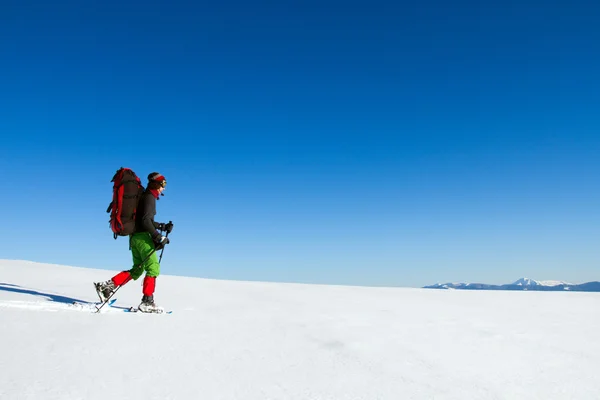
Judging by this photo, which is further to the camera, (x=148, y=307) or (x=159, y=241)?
(x=159, y=241)

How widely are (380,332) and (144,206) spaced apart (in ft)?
12.8

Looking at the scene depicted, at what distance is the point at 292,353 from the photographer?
3.02 metres

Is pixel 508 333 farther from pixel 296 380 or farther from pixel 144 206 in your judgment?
pixel 144 206

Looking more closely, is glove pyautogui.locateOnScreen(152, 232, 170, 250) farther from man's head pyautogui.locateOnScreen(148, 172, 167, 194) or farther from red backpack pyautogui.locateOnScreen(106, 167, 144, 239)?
man's head pyautogui.locateOnScreen(148, 172, 167, 194)

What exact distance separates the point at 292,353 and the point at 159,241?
10.8 ft

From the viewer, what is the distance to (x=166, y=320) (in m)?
4.20

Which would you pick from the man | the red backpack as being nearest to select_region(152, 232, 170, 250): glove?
the man

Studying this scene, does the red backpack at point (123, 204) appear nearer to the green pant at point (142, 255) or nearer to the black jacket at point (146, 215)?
the black jacket at point (146, 215)

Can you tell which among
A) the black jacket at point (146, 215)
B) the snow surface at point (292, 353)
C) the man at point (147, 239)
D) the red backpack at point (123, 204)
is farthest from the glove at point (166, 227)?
the snow surface at point (292, 353)

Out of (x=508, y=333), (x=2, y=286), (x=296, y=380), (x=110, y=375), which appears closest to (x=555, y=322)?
(x=508, y=333)

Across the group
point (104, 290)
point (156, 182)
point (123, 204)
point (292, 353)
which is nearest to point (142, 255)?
point (104, 290)

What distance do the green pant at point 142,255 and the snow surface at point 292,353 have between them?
668mm

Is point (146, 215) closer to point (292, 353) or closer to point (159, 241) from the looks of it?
point (159, 241)

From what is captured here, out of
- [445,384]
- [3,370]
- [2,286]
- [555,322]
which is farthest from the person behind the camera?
[2,286]
